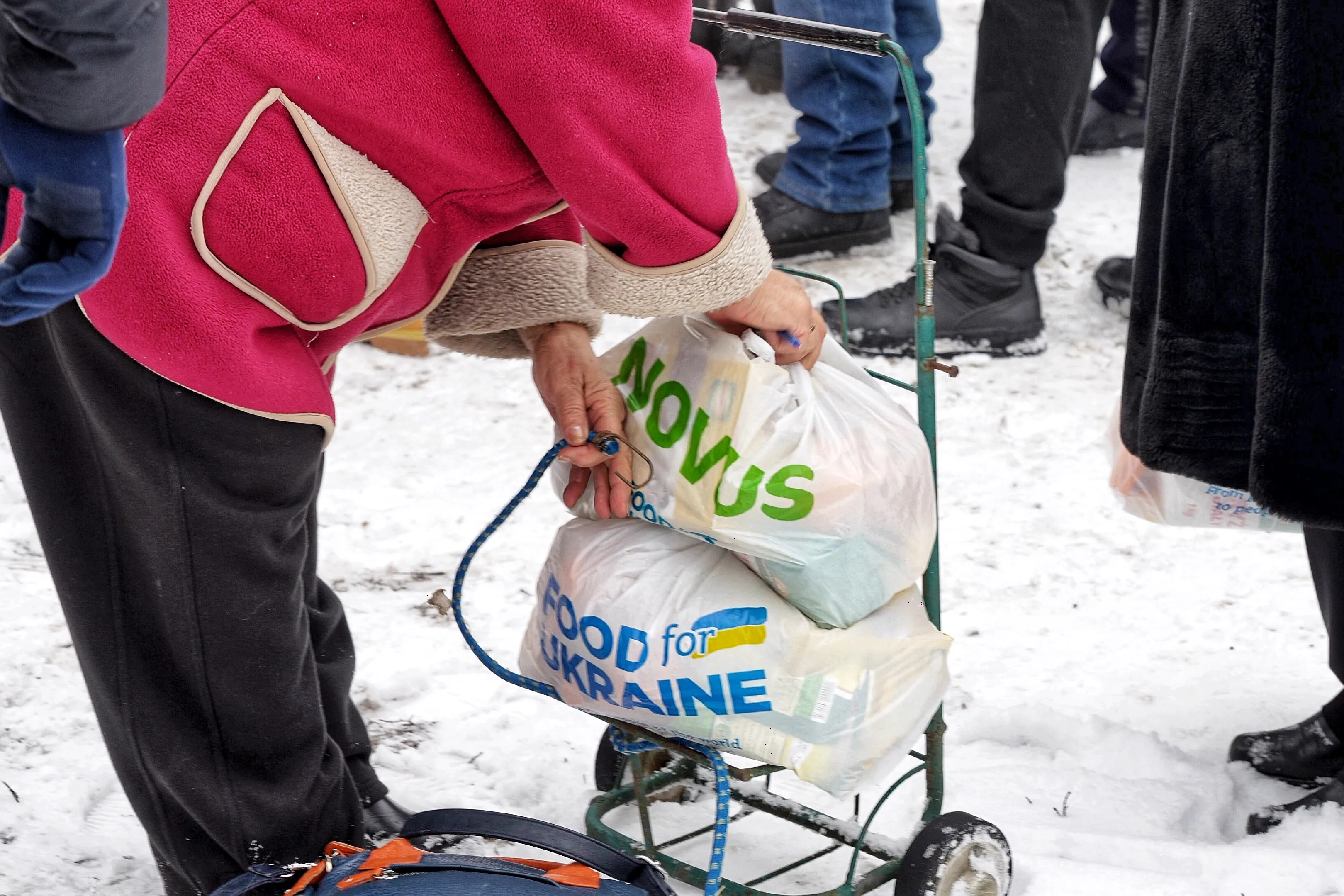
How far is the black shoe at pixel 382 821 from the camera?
1830 millimetres

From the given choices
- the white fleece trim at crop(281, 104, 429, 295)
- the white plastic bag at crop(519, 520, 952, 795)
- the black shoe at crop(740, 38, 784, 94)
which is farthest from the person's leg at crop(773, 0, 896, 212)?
the white fleece trim at crop(281, 104, 429, 295)

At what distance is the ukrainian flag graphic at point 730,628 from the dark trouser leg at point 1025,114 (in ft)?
7.51

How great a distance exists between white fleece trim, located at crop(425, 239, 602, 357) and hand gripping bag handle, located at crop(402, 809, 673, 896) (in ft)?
1.97

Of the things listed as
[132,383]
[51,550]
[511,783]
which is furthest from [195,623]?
[511,783]

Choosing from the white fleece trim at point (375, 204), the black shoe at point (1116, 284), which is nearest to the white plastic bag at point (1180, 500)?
the white fleece trim at point (375, 204)

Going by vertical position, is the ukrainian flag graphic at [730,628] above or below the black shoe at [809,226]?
above

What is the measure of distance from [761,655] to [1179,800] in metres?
0.92

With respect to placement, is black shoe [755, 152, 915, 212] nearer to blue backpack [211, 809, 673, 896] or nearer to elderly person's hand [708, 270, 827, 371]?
elderly person's hand [708, 270, 827, 371]

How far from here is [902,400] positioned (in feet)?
11.0

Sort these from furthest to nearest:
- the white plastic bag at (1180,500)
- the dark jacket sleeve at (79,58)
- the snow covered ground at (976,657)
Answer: the snow covered ground at (976,657), the white plastic bag at (1180,500), the dark jacket sleeve at (79,58)

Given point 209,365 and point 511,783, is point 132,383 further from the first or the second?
point 511,783

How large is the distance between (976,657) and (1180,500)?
728mm

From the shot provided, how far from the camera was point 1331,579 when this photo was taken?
184cm

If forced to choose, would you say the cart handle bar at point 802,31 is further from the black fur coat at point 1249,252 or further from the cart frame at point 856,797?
the black fur coat at point 1249,252
